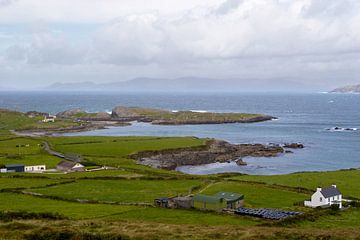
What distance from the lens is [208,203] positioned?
162ft

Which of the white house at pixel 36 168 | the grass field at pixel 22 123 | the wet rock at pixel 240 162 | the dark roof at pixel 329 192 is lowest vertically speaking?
the wet rock at pixel 240 162

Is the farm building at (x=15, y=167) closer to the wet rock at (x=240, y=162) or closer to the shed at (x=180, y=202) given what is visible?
the shed at (x=180, y=202)

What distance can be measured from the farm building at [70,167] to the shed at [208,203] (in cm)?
3314

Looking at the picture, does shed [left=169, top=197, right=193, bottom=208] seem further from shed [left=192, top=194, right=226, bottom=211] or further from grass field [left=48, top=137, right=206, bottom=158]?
grass field [left=48, top=137, right=206, bottom=158]

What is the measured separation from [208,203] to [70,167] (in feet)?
118

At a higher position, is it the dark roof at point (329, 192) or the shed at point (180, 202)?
the dark roof at point (329, 192)

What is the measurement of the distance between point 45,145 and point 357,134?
3643 inches

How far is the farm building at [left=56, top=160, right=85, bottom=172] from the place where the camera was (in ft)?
258

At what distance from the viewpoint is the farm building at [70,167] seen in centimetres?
7862

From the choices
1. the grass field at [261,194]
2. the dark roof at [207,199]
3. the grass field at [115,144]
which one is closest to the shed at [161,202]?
the dark roof at [207,199]

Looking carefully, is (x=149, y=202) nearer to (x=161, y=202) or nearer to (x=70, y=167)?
(x=161, y=202)

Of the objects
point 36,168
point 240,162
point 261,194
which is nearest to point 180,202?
point 261,194

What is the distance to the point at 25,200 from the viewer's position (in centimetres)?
5281

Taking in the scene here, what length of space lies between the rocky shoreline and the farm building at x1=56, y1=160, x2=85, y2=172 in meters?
18.0
